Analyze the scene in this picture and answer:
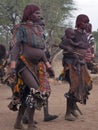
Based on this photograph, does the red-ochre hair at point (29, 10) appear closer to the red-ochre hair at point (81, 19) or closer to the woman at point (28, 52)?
the woman at point (28, 52)

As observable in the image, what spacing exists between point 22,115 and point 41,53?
103 centimetres

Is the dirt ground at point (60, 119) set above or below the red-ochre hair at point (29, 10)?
below

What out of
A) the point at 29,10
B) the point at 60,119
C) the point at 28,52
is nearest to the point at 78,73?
the point at 60,119

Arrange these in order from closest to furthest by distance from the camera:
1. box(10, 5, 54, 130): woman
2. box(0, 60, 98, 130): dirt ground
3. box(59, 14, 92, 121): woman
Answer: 1. box(10, 5, 54, 130): woman
2. box(0, 60, 98, 130): dirt ground
3. box(59, 14, 92, 121): woman

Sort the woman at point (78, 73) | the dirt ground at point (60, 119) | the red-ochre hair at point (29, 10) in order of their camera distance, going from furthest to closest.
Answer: the woman at point (78, 73) → the dirt ground at point (60, 119) → the red-ochre hair at point (29, 10)

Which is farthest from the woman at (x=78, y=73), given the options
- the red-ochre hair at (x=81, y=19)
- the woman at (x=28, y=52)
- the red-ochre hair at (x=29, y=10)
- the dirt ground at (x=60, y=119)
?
the red-ochre hair at (x=29, y=10)

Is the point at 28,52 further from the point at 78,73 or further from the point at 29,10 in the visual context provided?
the point at 78,73

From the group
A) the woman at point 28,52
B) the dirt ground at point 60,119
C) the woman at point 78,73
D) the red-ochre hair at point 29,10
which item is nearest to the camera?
the woman at point 28,52

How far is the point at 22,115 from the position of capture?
7879 millimetres

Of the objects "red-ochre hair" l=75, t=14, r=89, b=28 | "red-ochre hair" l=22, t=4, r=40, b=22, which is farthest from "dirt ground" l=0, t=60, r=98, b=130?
"red-ochre hair" l=22, t=4, r=40, b=22

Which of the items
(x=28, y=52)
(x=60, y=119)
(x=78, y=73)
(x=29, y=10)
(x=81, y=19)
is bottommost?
(x=60, y=119)

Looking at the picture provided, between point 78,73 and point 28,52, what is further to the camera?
point 78,73

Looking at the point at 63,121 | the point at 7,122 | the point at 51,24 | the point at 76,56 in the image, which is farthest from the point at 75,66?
the point at 51,24

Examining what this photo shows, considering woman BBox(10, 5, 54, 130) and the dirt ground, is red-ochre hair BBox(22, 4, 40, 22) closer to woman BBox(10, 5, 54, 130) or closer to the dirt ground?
woman BBox(10, 5, 54, 130)
